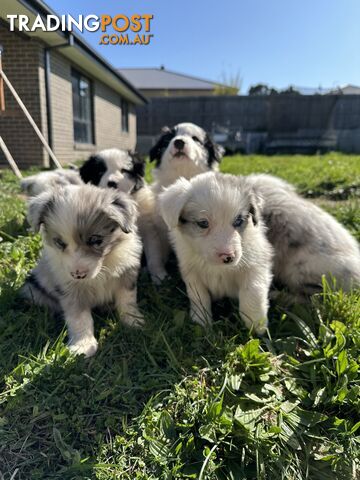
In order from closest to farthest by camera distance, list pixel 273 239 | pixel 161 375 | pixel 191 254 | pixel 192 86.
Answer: pixel 161 375, pixel 191 254, pixel 273 239, pixel 192 86

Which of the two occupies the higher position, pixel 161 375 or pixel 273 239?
pixel 273 239

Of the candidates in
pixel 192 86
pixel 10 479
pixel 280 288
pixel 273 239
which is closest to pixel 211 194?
pixel 273 239

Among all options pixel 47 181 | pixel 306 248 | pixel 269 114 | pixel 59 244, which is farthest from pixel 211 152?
pixel 269 114

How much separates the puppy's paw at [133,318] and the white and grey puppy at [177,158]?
3.25 feet

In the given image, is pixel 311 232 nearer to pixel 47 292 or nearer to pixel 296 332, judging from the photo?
pixel 296 332

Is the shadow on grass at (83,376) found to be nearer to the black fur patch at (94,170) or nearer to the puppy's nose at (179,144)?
the black fur patch at (94,170)

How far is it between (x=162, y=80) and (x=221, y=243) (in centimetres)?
4193

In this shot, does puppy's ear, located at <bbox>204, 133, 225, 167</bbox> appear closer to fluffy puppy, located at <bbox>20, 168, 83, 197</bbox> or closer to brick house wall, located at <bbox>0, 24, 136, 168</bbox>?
fluffy puppy, located at <bbox>20, 168, 83, 197</bbox>

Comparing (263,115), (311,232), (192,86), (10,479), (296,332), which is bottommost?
(10,479)

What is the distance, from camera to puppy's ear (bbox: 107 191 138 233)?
2.45 meters

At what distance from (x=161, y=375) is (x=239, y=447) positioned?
557mm

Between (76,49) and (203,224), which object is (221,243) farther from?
(76,49)

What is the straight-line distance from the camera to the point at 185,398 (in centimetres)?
194

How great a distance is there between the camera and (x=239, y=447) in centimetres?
170
